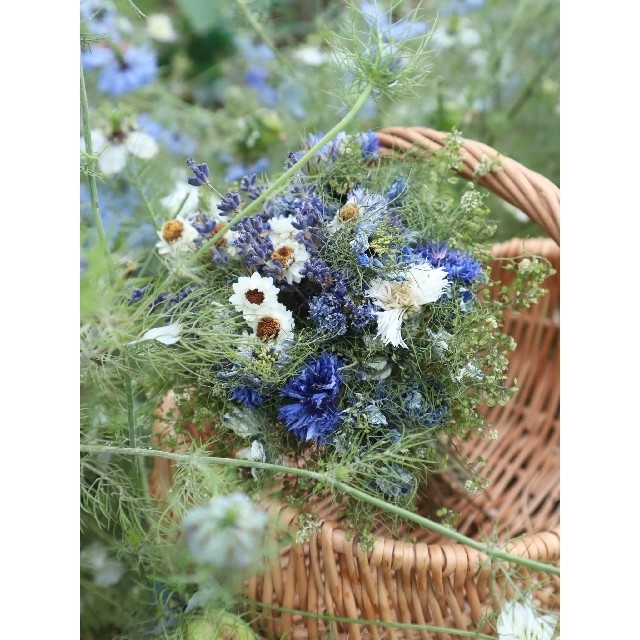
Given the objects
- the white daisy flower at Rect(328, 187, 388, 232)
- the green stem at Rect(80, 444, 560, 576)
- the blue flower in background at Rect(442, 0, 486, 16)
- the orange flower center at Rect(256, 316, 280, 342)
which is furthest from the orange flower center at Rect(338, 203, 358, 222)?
the blue flower in background at Rect(442, 0, 486, 16)

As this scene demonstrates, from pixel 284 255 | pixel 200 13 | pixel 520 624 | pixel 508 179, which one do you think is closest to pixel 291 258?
pixel 284 255

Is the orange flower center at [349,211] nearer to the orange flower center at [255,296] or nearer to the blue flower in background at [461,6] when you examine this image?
the orange flower center at [255,296]

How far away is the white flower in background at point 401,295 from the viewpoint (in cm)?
55

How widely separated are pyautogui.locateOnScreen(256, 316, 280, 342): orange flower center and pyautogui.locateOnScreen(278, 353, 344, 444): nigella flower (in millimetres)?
36

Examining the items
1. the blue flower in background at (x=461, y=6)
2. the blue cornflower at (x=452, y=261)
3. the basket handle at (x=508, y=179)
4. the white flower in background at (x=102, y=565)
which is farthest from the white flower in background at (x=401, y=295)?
the blue flower in background at (x=461, y=6)

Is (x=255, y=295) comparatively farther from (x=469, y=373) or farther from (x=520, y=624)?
(x=520, y=624)

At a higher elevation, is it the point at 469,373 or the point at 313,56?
the point at 313,56

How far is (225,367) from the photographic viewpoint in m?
0.57

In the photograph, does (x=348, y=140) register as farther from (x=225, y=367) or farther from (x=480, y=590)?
(x=480, y=590)

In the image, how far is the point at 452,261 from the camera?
596 millimetres

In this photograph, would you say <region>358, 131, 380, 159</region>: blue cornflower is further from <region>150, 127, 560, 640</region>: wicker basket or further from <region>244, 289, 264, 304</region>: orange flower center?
<region>244, 289, 264, 304</region>: orange flower center

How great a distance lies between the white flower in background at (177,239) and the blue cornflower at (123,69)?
1.48ft
